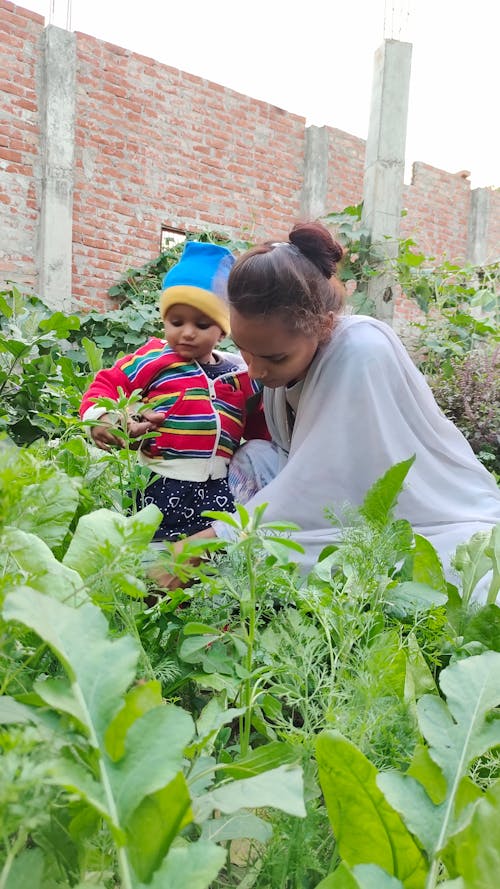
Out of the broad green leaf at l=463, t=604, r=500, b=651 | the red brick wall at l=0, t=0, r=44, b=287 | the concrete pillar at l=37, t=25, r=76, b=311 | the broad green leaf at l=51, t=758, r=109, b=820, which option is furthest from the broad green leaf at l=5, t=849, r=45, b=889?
the red brick wall at l=0, t=0, r=44, b=287

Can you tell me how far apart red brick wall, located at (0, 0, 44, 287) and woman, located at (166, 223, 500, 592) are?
483cm

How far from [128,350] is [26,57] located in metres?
2.79

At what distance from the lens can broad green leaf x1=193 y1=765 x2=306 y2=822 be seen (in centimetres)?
35

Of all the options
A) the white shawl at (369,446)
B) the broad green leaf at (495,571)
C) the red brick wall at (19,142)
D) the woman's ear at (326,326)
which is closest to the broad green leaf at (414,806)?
the broad green leaf at (495,571)

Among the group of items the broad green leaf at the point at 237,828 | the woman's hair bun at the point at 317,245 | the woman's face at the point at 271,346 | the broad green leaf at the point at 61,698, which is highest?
the woman's hair bun at the point at 317,245

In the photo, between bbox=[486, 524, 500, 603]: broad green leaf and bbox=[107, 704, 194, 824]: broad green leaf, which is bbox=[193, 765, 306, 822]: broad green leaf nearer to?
bbox=[107, 704, 194, 824]: broad green leaf

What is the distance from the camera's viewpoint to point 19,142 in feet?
19.9

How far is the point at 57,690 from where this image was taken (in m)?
0.36

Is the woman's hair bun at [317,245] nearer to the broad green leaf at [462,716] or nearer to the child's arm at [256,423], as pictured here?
the child's arm at [256,423]

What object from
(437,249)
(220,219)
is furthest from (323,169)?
(437,249)

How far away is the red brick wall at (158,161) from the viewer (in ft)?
21.2

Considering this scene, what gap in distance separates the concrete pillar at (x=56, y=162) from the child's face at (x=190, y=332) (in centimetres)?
437

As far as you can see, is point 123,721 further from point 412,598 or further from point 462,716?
point 412,598

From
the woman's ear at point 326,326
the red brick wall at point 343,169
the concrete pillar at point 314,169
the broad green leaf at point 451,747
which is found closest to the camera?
the broad green leaf at point 451,747
